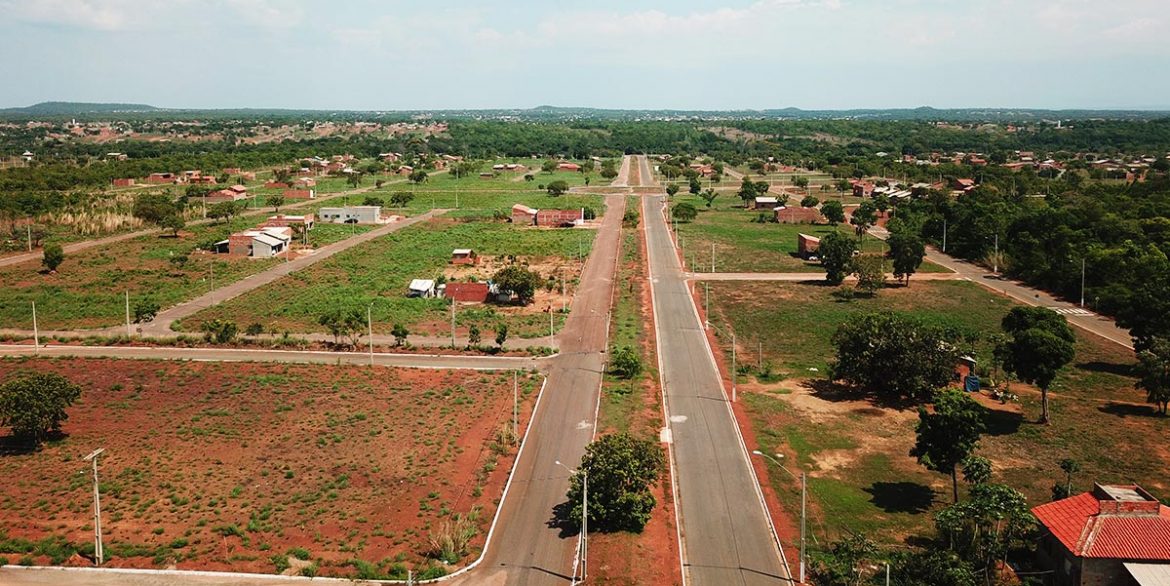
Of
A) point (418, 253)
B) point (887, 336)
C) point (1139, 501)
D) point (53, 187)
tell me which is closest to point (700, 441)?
point (887, 336)

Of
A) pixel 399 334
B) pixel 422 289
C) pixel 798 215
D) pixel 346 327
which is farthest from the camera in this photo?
pixel 798 215

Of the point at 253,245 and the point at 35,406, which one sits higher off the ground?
the point at 253,245

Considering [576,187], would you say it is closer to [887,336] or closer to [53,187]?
[53,187]

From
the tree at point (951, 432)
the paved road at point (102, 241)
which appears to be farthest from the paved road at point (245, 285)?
the tree at point (951, 432)

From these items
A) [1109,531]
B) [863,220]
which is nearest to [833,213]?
[863,220]

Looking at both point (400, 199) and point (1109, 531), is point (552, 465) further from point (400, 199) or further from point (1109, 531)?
point (400, 199)

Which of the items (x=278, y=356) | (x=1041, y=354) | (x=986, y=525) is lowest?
(x=986, y=525)

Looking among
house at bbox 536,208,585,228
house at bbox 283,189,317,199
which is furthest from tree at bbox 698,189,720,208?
house at bbox 283,189,317,199
